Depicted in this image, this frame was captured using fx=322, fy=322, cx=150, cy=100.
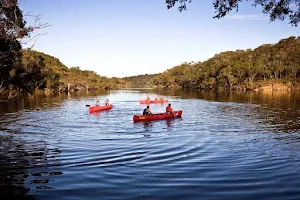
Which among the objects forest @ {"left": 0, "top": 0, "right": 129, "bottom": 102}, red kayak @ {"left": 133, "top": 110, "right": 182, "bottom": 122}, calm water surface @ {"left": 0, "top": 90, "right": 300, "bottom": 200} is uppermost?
forest @ {"left": 0, "top": 0, "right": 129, "bottom": 102}

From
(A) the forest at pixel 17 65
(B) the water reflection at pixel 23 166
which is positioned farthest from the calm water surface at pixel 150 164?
(A) the forest at pixel 17 65

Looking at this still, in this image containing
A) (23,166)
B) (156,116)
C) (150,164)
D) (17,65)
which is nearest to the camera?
(23,166)

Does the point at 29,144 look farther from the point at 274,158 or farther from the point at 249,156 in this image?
the point at 274,158

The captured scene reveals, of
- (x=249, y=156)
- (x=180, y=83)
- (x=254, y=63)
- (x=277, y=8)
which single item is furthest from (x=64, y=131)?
(x=180, y=83)

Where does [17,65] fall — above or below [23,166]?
above

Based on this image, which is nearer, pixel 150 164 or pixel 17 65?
pixel 150 164

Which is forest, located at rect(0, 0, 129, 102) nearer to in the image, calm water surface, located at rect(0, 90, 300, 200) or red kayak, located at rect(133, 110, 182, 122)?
calm water surface, located at rect(0, 90, 300, 200)

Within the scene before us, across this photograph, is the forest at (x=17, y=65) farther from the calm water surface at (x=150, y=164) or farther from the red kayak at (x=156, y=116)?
the red kayak at (x=156, y=116)

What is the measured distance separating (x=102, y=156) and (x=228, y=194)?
302 inches

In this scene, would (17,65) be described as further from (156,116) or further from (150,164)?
(150,164)

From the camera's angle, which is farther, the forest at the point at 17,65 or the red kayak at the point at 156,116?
the red kayak at the point at 156,116

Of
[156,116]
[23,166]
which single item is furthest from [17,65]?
[23,166]

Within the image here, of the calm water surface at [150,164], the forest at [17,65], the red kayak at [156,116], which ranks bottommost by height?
the calm water surface at [150,164]

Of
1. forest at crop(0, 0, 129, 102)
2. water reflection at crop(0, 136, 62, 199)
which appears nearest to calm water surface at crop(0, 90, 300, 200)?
water reflection at crop(0, 136, 62, 199)
